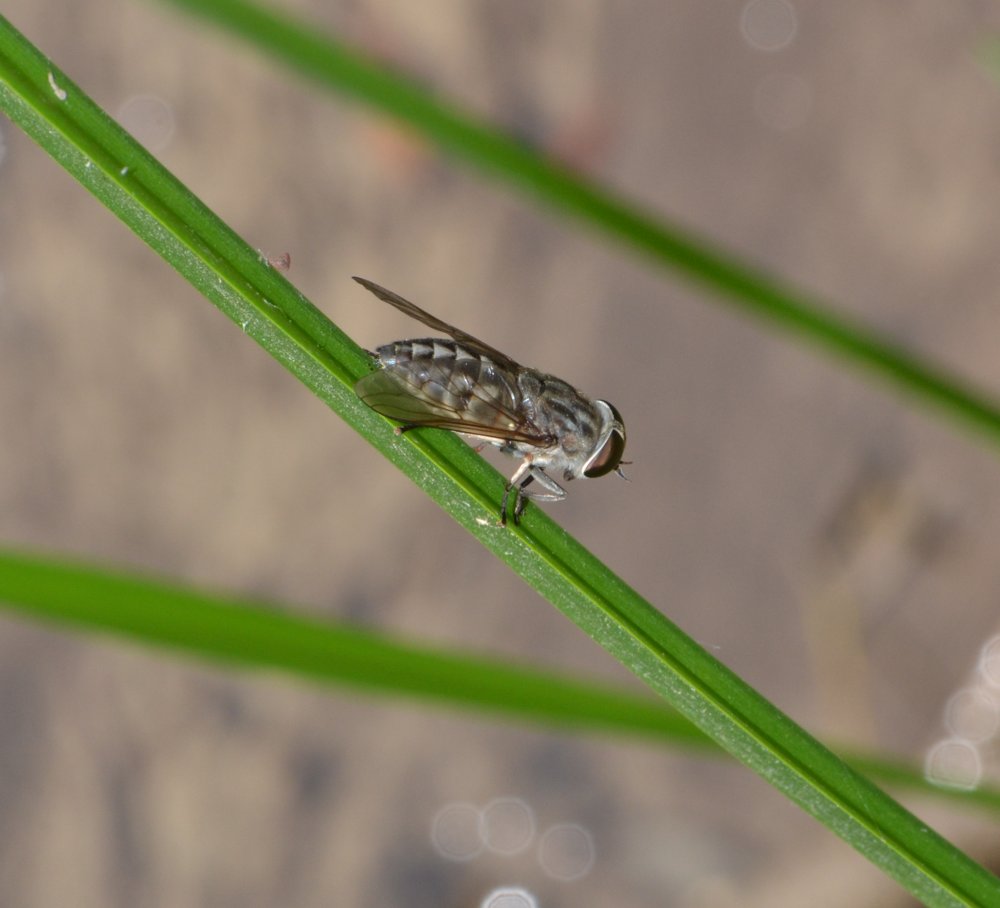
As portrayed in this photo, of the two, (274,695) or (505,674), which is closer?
(505,674)

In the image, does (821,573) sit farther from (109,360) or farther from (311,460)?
(109,360)

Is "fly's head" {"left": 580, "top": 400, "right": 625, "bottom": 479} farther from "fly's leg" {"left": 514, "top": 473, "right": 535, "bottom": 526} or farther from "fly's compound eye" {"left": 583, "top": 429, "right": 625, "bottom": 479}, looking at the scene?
"fly's leg" {"left": 514, "top": 473, "right": 535, "bottom": 526}

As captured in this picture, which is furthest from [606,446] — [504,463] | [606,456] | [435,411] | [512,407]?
[504,463]

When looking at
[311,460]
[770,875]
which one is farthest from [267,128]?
[770,875]

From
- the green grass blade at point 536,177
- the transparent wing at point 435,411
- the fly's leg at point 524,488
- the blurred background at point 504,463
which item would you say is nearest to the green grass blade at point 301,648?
the fly's leg at point 524,488

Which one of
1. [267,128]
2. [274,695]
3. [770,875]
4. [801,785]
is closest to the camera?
[801,785]
